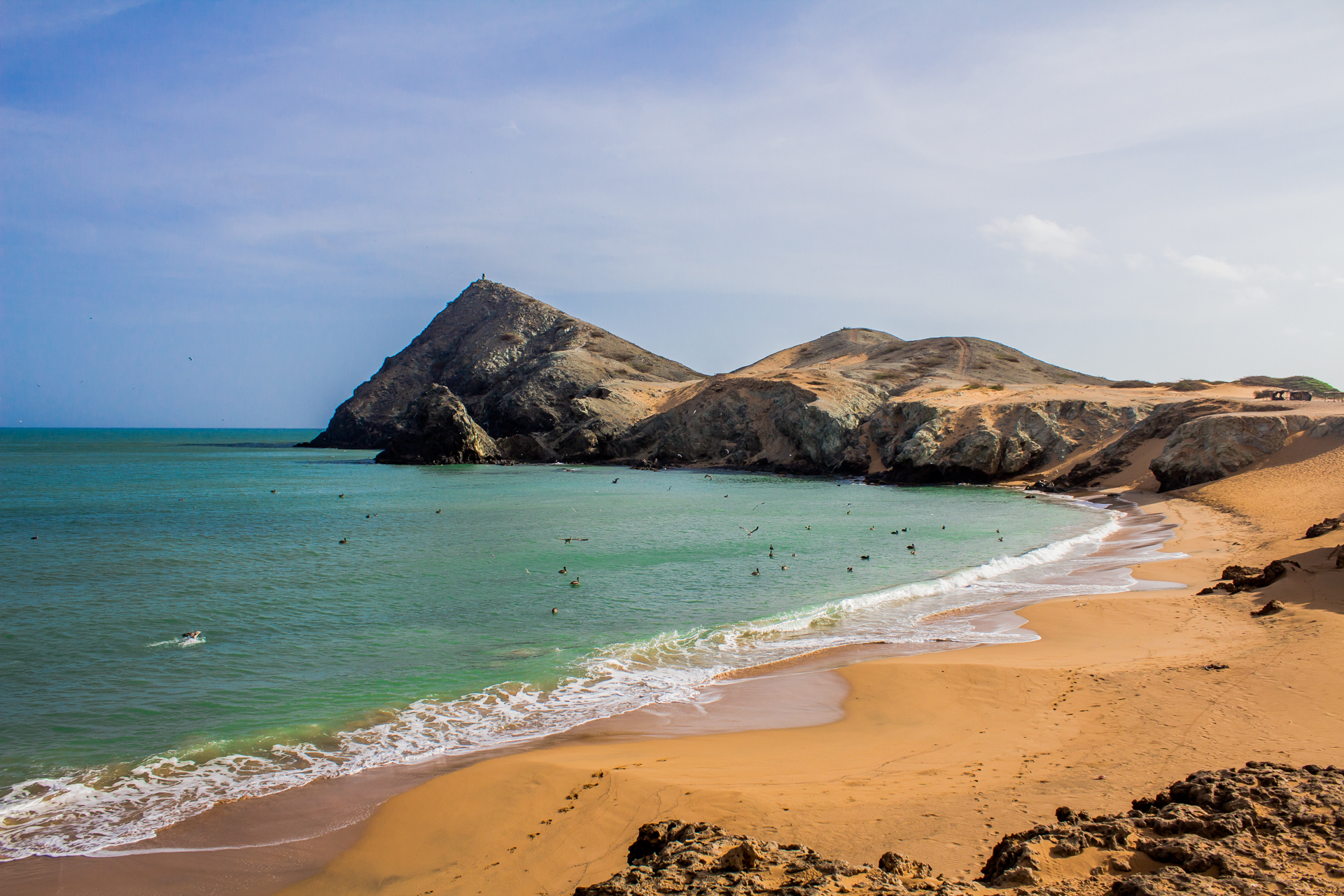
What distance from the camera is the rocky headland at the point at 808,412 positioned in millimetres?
43781

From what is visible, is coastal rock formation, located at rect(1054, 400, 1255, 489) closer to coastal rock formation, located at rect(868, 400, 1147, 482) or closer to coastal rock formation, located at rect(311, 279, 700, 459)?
coastal rock formation, located at rect(868, 400, 1147, 482)

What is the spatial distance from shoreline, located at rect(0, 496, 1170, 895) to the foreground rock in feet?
12.4

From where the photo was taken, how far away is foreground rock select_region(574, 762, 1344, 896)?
15.3 feet

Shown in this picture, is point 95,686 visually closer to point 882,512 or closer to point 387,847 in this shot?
point 387,847

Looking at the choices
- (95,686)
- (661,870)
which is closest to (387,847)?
(661,870)

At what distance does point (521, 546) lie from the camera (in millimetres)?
24828

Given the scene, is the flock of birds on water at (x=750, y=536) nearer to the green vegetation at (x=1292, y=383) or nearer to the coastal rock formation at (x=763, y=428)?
the coastal rock formation at (x=763, y=428)

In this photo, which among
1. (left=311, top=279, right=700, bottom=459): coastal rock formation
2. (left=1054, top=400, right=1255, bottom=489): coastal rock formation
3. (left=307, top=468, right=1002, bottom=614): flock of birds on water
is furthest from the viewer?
(left=311, top=279, right=700, bottom=459): coastal rock formation

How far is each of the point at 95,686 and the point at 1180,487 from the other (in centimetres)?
4324

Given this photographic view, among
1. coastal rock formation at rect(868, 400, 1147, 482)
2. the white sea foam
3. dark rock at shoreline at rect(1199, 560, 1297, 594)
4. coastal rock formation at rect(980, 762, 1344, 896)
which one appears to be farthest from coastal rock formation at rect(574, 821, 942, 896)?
coastal rock formation at rect(868, 400, 1147, 482)

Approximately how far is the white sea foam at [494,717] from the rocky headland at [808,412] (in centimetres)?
2870

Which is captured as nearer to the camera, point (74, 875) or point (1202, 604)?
point (74, 875)

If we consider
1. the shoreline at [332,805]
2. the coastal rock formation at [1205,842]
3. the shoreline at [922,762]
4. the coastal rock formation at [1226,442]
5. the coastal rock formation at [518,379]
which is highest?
the coastal rock formation at [518,379]

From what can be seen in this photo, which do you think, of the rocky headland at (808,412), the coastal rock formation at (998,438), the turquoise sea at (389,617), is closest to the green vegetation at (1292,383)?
the rocky headland at (808,412)
